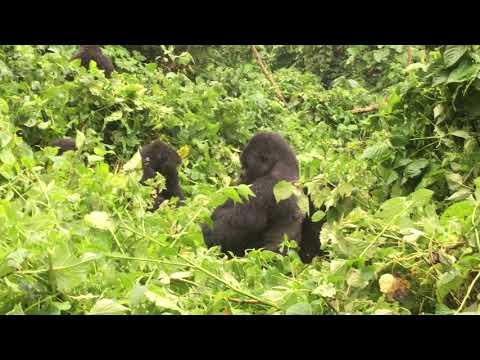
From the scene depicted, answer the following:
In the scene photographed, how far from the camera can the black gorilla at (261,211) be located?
4.67 metres

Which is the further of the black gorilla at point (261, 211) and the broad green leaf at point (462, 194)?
the black gorilla at point (261, 211)

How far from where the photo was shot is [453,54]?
3113 millimetres

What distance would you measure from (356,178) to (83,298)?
6.15ft

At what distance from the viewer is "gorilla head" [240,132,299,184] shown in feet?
16.3

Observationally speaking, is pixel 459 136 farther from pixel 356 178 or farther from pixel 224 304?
pixel 224 304

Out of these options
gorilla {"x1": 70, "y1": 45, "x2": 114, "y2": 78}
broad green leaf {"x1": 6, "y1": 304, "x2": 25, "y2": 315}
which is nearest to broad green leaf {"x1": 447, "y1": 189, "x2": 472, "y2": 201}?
broad green leaf {"x1": 6, "y1": 304, "x2": 25, "y2": 315}

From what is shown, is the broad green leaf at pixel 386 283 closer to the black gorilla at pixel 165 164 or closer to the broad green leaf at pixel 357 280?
the broad green leaf at pixel 357 280

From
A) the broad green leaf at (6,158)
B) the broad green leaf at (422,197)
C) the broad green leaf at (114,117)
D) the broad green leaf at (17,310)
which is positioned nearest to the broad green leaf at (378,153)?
the broad green leaf at (422,197)

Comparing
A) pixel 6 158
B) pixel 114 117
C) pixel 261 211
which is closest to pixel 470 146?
pixel 261 211

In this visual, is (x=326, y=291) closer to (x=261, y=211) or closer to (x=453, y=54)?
(x=453, y=54)

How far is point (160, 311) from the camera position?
171 centimetres

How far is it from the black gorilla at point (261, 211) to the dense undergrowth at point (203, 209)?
1.67 feet
